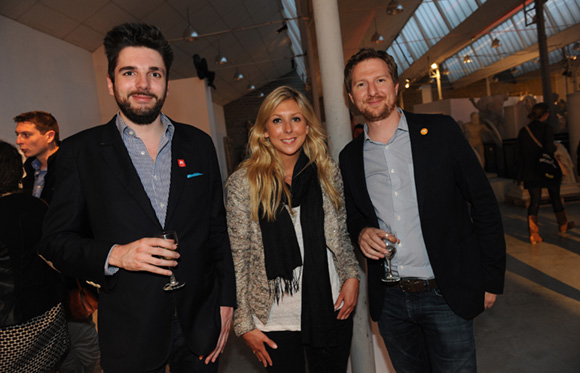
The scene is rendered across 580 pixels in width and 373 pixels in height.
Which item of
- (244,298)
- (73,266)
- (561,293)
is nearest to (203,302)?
(244,298)

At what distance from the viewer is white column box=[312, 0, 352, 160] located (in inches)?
103

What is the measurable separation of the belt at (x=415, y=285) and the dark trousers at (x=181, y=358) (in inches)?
32.1

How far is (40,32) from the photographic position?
792cm

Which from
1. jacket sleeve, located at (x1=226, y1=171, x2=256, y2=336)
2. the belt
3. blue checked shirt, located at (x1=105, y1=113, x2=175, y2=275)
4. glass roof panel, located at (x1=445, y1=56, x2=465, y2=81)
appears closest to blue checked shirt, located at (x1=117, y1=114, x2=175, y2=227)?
blue checked shirt, located at (x1=105, y1=113, x2=175, y2=275)

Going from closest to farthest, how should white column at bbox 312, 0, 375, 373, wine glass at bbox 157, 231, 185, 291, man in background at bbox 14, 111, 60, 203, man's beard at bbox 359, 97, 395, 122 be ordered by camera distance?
wine glass at bbox 157, 231, 185, 291, man's beard at bbox 359, 97, 395, 122, white column at bbox 312, 0, 375, 373, man in background at bbox 14, 111, 60, 203

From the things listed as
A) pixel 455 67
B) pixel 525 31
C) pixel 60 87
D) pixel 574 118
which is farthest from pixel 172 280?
pixel 455 67

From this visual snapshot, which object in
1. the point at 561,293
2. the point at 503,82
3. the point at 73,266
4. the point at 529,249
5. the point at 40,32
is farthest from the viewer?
the point at 503,82

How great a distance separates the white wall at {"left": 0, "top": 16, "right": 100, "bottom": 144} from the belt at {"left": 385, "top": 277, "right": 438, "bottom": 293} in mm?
6452

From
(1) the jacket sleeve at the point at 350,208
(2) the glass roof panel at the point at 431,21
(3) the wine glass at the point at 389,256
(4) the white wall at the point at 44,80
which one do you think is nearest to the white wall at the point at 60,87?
(4) the white wall at the point at 44,80

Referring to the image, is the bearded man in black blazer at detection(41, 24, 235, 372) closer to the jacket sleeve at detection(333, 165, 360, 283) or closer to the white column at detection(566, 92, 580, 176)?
the jacket sleeve at detection(333, 165, 360, 283)

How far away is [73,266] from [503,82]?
1337 inches

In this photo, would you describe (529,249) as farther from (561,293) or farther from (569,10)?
(569,10)

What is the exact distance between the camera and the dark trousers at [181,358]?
157 centimetres

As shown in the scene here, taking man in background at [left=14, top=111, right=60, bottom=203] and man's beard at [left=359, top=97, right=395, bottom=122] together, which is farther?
man in background at [left=14, top=111, right=60, bottom=203]
